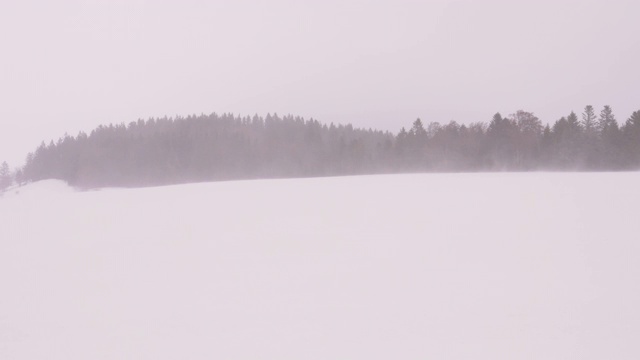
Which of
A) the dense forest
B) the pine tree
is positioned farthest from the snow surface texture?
the pine tree

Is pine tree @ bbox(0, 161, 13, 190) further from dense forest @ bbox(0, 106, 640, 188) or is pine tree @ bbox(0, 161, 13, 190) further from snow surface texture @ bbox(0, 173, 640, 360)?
snow surface texture @ bbox(0, 173, 640, 360)

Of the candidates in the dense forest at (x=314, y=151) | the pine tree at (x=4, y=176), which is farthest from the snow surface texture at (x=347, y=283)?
the pine tree at (x=4, y=176)

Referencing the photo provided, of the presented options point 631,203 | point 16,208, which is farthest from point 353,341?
point 16,208

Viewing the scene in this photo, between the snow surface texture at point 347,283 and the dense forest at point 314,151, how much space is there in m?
19.4

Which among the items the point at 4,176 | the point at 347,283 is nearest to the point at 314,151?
the point at 347,283

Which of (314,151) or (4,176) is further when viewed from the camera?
(4,176)

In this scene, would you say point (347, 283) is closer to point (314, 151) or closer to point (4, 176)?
point (314, 151)

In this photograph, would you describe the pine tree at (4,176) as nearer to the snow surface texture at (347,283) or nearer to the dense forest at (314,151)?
the dense forest at (314,151)

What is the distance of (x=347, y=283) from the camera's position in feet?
27.7

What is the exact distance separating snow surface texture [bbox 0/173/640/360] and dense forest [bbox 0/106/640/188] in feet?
63.8

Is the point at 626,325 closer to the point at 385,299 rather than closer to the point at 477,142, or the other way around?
the point at 385,299

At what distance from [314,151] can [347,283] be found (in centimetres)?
5418

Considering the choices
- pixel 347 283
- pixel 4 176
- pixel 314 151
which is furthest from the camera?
pixel 4 176

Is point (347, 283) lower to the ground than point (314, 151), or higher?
lower
